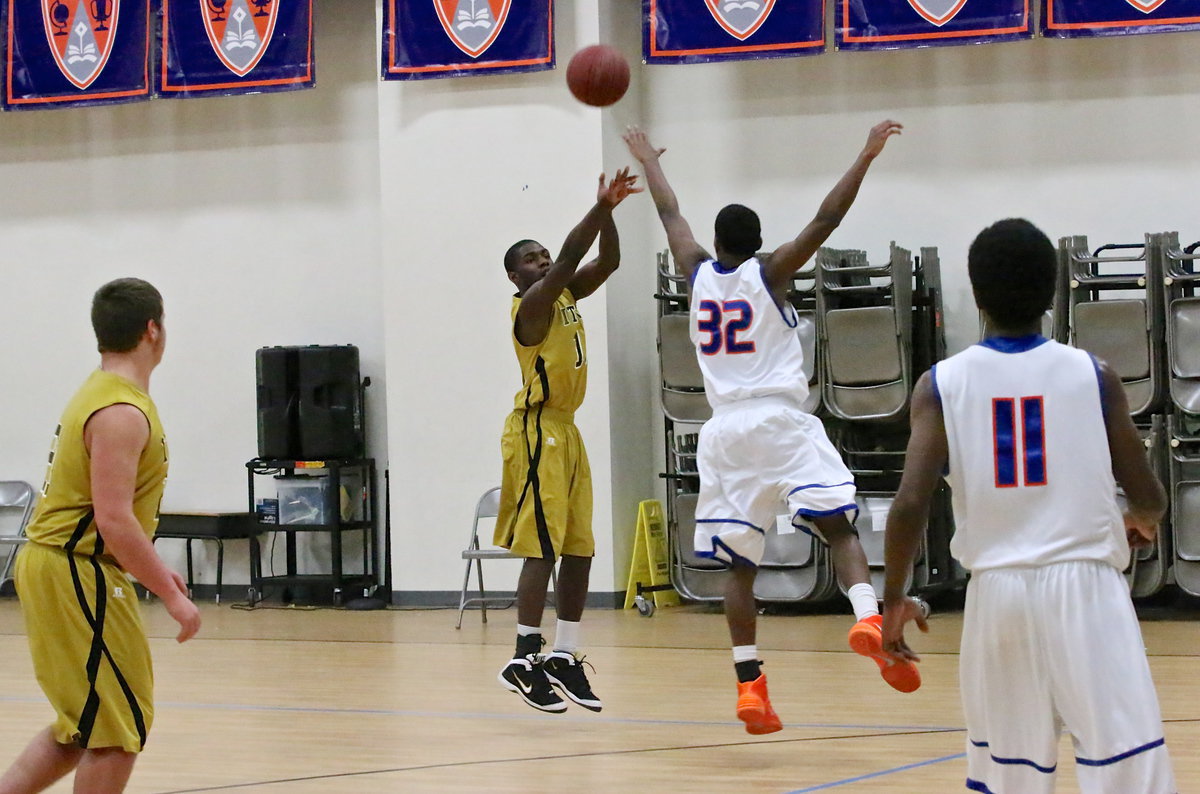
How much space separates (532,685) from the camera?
18.8 ft

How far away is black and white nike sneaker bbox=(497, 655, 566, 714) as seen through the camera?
18.7 feet

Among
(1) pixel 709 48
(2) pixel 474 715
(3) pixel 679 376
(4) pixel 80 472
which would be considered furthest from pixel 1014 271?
(1) pixel 709 48

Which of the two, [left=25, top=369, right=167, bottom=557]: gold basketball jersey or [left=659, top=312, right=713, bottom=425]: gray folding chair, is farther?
[left=659, top=312, right=713, bottom=425]: gray folding chair

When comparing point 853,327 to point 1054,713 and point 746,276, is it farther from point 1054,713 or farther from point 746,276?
point 1054,713

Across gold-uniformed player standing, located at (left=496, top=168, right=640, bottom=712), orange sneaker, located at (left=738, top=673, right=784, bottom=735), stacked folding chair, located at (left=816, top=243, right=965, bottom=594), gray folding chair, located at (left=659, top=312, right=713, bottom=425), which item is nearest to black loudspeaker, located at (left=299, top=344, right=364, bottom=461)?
gray folding chair, located at (left=659, top=312, right=713, bottom=425)

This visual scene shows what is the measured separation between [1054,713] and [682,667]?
182 inches

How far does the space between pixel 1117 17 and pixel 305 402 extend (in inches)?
228

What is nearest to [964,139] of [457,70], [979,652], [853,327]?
[853,327]

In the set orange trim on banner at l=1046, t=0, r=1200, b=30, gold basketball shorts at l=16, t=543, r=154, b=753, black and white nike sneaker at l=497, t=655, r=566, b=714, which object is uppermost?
orange trim on banner at l=1046, t=0, r=1200, b=30

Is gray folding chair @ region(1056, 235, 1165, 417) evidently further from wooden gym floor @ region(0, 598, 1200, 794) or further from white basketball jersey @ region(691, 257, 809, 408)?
white basketball jersey @ region(691, 257, 809, 408)

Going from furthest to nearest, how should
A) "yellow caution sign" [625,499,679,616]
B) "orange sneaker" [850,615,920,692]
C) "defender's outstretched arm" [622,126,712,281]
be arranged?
"yellow caution sign" [625,499,679,616] < "defender's outstretched arm" [622,126,712,281] < "orange sneaker" [850,615,920,692]

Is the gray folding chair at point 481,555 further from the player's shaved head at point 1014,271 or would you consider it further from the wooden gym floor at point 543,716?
the player's shaved head at point 1014,271

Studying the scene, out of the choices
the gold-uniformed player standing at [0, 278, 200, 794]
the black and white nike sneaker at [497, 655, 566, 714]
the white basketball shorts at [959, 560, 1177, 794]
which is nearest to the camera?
the white basketball shorts at [959, 560, 1177, 794]

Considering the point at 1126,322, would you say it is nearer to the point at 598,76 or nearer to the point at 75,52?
the point at 598,76
